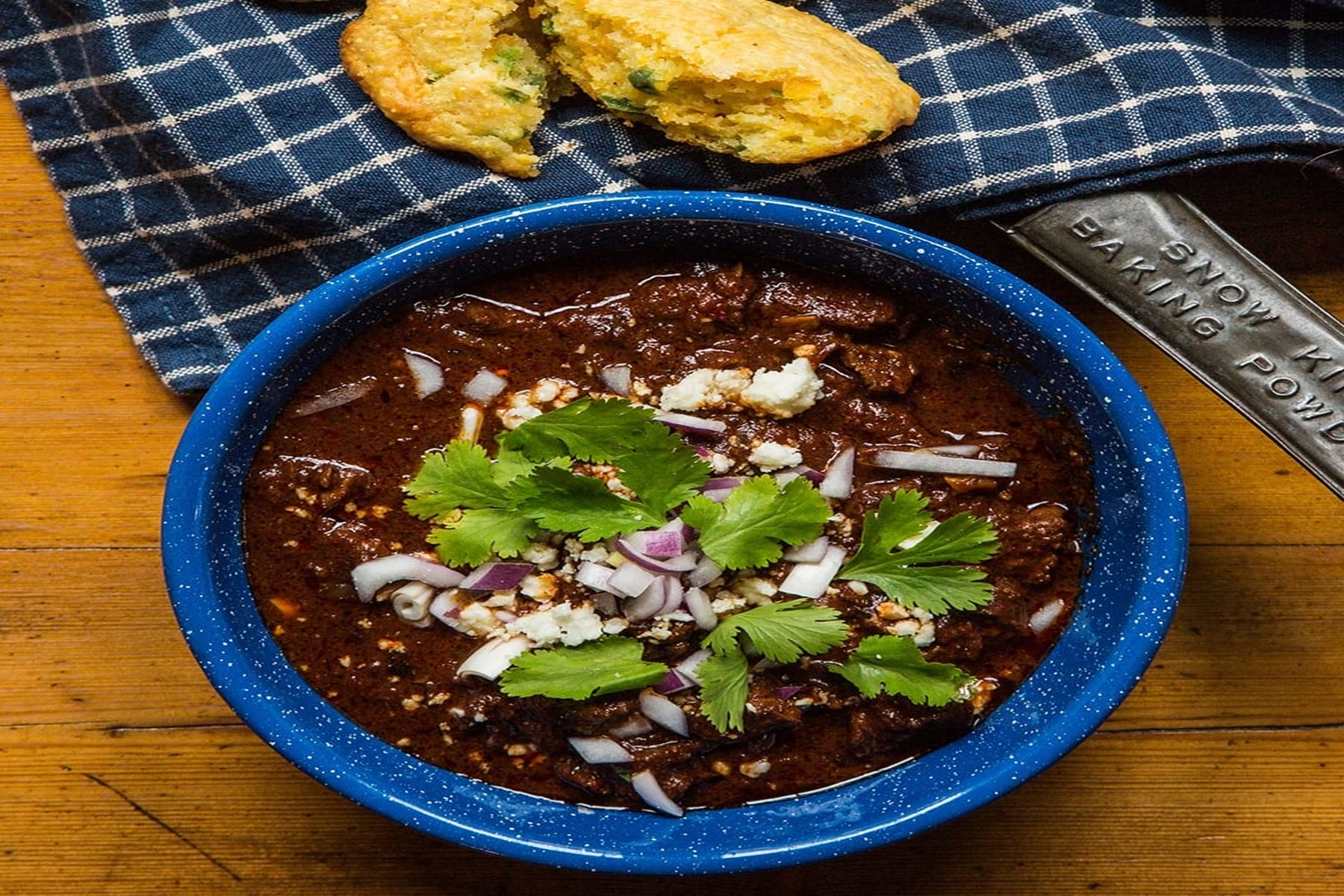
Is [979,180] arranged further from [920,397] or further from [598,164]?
[598,164]

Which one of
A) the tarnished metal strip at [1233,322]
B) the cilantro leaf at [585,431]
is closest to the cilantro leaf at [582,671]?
the cilantro leaf at [585,431]

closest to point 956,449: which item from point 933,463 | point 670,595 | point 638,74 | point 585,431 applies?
point 933,463

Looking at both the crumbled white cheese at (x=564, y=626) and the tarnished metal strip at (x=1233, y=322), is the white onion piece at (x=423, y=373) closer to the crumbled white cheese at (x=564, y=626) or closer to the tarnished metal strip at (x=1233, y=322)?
the crumbled white cheese at (x=564, y=626)

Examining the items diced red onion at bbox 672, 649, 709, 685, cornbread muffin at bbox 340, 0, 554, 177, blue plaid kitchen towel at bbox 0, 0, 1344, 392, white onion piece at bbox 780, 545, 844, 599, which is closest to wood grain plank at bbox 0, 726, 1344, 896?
diced red onion at bbox 672, 649, 709, 685

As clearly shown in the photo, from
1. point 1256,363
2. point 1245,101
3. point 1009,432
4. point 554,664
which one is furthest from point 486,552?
point 1245,101

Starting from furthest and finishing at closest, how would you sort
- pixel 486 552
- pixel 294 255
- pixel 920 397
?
pixel 294 255, pixel 920 397, pixel 486 552

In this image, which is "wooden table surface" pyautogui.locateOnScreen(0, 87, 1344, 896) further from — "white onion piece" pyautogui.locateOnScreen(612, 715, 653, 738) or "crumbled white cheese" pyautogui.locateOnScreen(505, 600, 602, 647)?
"crumbled white cheese" pyautogui.locateOnScreen(505, 600, 602, 647)
